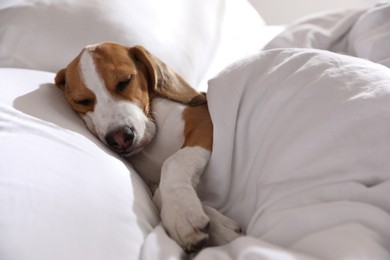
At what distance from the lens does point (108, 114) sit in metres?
1.08

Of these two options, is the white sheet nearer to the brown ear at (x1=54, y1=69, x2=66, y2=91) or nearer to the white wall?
the brown ear at (x1=54, y1=69, x2=66, y2=91)

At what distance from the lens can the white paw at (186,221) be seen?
2.61 ft

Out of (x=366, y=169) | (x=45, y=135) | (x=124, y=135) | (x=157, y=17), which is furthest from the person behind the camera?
(x=157, y=17)

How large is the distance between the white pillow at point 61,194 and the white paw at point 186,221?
4cm

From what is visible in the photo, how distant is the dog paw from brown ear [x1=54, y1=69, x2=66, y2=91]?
20.8 inches

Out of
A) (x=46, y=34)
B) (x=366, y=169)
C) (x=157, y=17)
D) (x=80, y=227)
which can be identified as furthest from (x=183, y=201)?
(x=157, y=17)

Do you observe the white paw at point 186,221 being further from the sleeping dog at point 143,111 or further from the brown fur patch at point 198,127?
the brown fur patch at point 198,127

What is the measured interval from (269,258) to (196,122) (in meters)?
0.52

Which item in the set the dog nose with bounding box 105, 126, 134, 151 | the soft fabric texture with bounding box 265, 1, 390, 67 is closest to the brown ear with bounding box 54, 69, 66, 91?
the dog nose with bounding box 105, 126, 134, 151

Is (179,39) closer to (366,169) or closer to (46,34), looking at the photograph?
(46,34)

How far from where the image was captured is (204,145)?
1041 mm

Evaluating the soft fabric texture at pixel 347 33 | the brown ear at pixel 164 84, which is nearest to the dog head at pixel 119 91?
the brown ear at pixel 164 84

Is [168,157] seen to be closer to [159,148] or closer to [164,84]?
[159,148]

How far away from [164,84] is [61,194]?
1.67 ft
